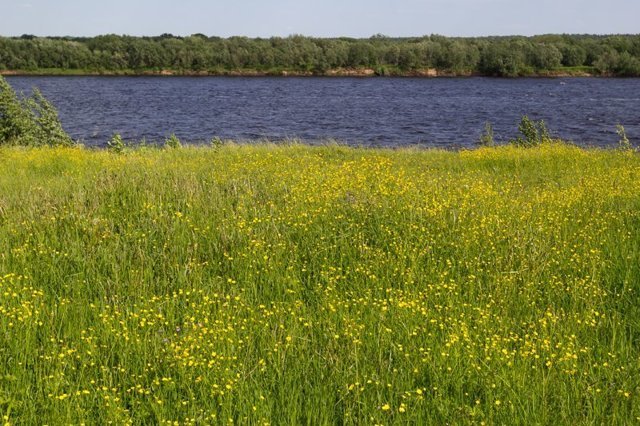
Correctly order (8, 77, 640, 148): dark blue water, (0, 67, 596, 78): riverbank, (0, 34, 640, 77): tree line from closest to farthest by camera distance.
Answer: (8, 77, 640, 148): dark blue water
(0, 67, 596, 78): riverbank
(0, 34, 640, 77): tree line

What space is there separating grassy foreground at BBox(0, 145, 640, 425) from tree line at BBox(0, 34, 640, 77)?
4692 inches

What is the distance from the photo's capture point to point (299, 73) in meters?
132

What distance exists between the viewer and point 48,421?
392 centimetres

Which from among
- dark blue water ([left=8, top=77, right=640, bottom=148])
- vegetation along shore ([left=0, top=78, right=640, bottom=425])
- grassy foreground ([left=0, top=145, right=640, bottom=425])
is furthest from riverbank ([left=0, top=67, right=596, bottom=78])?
grassy foreground ([left=0, top=145, right=640, bottom=425])

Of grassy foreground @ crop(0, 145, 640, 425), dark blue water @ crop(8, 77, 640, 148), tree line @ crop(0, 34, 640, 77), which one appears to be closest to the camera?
grassy foreground @ crop(0, 145, 640, 425)

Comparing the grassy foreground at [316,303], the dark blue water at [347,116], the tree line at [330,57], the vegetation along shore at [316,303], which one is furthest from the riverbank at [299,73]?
the grassy foreground at [316,303]

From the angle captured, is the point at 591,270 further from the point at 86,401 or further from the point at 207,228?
the point at 86,401

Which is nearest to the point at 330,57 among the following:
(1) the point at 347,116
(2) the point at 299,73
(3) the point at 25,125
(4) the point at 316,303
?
(2) the point at 299,73

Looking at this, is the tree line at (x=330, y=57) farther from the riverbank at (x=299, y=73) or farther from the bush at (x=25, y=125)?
the bush at (x=25, y=125)

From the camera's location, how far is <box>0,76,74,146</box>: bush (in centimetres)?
1926

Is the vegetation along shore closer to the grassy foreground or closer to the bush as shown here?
the grassy foreground

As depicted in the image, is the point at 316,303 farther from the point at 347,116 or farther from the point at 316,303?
the point at 347,116

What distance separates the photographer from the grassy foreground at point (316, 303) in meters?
4.16

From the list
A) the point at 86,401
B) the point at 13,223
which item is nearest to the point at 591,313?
the point at 86,401
